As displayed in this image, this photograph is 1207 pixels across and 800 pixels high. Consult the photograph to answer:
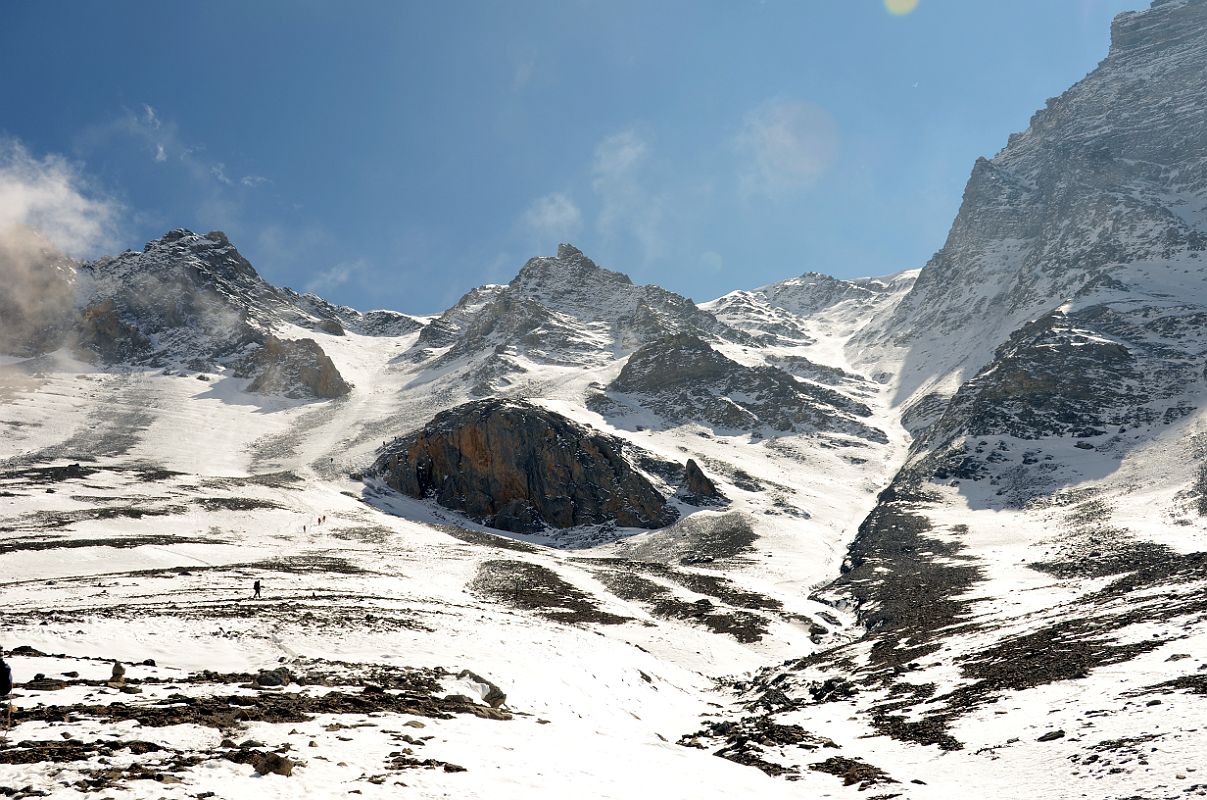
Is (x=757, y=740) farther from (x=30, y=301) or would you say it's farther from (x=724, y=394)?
(x=30, y=301)

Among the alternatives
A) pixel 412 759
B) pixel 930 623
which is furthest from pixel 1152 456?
pixel 412 759

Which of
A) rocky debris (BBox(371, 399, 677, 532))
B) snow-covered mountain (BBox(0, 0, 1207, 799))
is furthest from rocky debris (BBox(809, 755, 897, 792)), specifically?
rocky debris (BBox(371, 399, 677, 532))

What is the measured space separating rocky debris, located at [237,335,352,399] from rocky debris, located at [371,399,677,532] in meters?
75.6

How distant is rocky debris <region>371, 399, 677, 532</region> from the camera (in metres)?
93.0

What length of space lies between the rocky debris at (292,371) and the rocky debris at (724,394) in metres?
73.4

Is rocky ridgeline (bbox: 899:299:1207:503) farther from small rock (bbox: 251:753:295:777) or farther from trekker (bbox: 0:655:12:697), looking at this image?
trekker (bbox: 0:655:12:697)

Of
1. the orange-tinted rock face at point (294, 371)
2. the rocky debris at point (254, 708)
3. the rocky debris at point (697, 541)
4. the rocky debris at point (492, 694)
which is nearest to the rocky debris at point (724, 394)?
the rocky debris at point (697, 541)

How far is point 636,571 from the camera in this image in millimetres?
62094

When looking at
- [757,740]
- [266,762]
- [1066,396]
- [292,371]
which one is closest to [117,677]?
[266,762]

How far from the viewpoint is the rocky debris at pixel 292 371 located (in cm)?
Answer: 17112

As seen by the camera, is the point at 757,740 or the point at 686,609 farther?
the point at 686,609

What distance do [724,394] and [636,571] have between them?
304 ft

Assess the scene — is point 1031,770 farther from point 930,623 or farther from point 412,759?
point 930,623

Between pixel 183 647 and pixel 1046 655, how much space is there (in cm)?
2759
